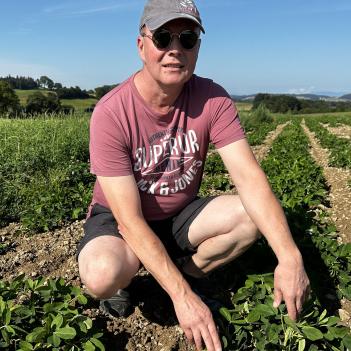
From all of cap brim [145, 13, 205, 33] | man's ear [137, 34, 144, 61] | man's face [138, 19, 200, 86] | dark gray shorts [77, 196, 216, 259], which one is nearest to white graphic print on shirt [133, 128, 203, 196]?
dark gray shorts [77, 196, 216, 259]

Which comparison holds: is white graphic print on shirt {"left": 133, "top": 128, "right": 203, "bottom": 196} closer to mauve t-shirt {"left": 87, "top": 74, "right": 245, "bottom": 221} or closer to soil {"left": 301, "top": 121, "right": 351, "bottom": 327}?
mauve t-shirt {"left": 87, "top": 74, "right": 245, "bottom": 221}

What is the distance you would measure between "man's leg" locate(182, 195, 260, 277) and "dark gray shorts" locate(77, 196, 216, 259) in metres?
0.04

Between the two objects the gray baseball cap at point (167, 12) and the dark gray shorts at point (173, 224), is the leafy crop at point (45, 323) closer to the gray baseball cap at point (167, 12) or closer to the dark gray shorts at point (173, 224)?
the dark gray shorts at point (173, 224)

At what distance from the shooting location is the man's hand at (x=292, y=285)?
2076mm

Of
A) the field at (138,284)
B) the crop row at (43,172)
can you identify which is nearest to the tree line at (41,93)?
the crop row at (43,172)

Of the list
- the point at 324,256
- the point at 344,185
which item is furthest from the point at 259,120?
the point at 324,256

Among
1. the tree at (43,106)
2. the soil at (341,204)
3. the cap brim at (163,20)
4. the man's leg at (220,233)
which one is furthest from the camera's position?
the tree at (43,106)

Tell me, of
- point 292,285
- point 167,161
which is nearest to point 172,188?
point 167,161

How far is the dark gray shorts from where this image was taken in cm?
268

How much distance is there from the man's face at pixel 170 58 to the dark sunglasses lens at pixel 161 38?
2 cm

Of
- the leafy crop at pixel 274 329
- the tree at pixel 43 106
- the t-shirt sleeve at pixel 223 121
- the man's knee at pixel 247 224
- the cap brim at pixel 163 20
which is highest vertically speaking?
the cap brim at pixel 163 20

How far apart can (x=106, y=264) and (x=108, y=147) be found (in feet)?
2.07

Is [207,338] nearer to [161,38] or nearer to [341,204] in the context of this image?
[161,38]

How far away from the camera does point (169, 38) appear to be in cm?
216
